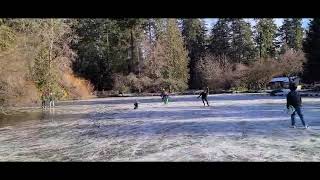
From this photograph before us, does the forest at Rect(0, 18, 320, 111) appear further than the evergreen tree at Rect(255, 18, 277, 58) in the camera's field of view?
No

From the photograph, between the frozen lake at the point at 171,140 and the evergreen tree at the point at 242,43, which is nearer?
the frozen lake at the point at 171,140

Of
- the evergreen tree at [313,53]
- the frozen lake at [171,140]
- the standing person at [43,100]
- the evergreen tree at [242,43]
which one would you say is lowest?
the frozen lake at [171,140]

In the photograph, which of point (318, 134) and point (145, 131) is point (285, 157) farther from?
point (145, 131)

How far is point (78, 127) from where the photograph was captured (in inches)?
624

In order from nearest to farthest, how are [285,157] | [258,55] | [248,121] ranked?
[285,157], [248,121], [258,55]

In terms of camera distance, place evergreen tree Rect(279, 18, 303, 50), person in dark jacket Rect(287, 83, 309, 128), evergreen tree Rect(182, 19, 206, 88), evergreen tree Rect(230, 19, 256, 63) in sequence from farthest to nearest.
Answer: evergreen tree Rect(279, 18, 303, 50) → evergreen tree Rect(182, 19, 206, 88) → evergreen tree Rect(230, 19, 256, 63) → person in dark jacket Rect(287, 83, 309, 128)

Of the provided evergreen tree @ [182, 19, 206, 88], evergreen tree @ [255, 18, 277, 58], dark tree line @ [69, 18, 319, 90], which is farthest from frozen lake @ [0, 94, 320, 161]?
evergreen tree @ [255, 18, 277, 58]

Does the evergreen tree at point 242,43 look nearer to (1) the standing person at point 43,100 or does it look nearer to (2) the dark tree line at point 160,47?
(2) the dark tree line at point 160,47

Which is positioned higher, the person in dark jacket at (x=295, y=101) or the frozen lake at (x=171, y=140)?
the person in dark jacket at (x=295, y=101)

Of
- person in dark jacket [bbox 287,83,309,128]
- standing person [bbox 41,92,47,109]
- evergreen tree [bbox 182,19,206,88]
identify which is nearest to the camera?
person in dark jacket [bbox 287,83,309,128]

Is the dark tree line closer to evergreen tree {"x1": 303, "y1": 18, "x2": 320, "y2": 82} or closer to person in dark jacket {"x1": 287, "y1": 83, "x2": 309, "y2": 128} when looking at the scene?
evergreen tree {"x1": 303, "y1": 18, "x2": 320, "y2": 82}

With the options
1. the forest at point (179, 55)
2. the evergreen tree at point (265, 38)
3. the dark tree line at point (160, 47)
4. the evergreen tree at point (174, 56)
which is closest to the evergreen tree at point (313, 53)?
the forest at point (179, 55)
